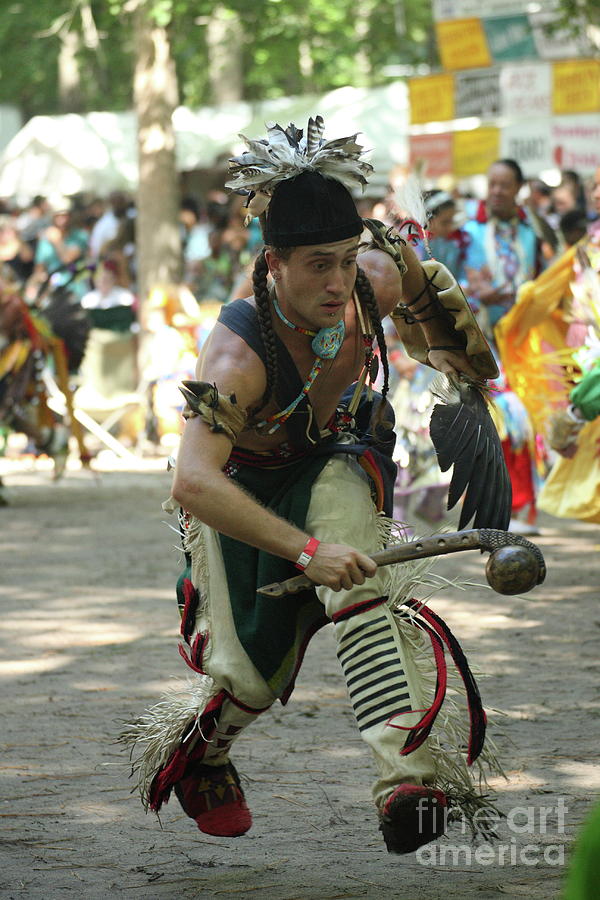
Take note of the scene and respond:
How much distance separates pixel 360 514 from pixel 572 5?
8.63m

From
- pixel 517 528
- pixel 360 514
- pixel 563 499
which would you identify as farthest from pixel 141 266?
pixel 360 514

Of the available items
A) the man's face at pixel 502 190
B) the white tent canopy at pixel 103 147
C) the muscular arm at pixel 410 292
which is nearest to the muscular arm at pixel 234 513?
the muscular arm at pixel 410 292

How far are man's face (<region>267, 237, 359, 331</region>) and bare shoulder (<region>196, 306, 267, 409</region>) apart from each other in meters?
0.17

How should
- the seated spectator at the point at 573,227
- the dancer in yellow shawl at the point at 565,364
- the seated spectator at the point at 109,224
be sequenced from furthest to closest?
the seated spectator at the point at 109,224 → the seated spectator at the point at 573,227 → the dancer in yellow shawl at the point at 565,364

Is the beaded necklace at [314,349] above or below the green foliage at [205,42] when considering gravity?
below

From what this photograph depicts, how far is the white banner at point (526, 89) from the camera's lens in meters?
12.5

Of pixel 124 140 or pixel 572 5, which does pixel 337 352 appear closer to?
pixel 572 5

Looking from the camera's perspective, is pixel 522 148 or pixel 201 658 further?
pixel 522 148

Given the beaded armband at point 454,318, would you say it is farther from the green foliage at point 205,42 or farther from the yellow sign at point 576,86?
the green foliage at point 205,42

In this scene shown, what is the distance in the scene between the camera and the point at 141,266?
1366 cm

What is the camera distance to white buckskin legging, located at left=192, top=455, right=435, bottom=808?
310cm

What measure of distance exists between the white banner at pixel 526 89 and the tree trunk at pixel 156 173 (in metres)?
3.16

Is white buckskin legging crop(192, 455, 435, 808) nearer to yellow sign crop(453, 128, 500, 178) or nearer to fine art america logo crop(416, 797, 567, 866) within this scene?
fine art america logo crop(416, 797, 567, 866)

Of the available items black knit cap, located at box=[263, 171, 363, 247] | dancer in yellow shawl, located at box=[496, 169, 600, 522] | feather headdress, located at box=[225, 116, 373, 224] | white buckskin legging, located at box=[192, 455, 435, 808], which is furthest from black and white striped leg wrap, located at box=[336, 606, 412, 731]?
dancer in yellow shawl, located at box=[496, 169, 600, 522]
